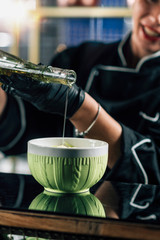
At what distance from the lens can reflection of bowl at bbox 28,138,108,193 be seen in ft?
2.47

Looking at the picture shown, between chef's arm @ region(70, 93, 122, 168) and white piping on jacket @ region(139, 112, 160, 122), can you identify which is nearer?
chef's arm @ region(70, 93, 122, 168)

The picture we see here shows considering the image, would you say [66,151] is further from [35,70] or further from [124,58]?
[124,58]

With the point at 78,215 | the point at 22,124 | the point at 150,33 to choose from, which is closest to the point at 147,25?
the point at 150,33

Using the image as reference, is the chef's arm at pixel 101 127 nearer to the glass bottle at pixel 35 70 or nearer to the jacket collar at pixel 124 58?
the glass bottle at pixel 35 70

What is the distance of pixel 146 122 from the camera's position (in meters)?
1.64

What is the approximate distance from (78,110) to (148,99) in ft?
2.02

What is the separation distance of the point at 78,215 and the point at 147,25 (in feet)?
4.06

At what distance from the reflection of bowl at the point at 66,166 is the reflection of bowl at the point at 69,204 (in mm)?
20

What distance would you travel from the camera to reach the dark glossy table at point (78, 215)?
1.95ft

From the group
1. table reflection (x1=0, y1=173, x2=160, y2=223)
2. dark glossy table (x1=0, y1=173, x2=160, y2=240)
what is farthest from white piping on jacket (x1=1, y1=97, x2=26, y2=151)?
dark glossy table (x1=0, y1=173, x2=160, y2=240)

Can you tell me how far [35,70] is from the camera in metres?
0.83

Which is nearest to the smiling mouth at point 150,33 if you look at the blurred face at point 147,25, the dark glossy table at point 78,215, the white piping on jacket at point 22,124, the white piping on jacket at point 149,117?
the blurred face at point 147,25

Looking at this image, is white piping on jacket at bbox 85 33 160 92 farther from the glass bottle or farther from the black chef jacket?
the glass bottle

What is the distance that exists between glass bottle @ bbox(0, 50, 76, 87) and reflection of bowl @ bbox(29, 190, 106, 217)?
0.27 meters
